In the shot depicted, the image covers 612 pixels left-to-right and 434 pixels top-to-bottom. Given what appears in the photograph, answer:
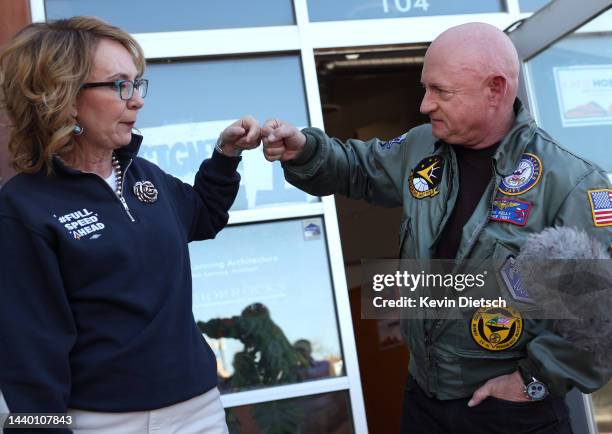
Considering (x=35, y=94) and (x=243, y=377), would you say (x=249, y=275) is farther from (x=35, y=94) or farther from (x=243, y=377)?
(x=35, y=94)

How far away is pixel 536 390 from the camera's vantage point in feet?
7.67

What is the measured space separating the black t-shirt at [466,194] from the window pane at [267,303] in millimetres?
1718

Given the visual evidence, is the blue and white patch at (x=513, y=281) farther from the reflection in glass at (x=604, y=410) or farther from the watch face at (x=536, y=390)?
the reflection in glass at (x=604, y=410)

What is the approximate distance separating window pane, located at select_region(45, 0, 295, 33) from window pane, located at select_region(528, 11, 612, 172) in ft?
4.68

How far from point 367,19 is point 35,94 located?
106 inches

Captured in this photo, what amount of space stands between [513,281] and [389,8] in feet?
8.43

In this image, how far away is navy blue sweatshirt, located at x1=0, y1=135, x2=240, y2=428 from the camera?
1.92 metres

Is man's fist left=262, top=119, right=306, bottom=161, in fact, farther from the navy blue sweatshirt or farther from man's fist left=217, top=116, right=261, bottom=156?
the navy blue sweatshirt

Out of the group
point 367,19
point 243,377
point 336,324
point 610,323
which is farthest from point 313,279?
point 610,323

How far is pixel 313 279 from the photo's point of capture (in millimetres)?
4211

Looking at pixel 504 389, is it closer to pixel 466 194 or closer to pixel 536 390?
pixel 536 390

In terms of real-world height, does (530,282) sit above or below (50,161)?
below

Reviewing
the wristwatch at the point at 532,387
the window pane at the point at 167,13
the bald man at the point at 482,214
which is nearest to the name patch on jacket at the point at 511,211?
the bald man at the point at 482,214

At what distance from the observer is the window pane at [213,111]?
4152 millimetres
